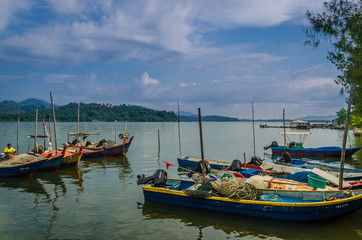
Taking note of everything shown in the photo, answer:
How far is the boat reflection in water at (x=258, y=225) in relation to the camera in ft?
32.8

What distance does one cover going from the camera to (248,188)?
11.8 m

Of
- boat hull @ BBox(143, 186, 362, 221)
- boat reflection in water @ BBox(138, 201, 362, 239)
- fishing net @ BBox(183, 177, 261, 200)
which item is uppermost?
fishing net @ BBox(183, 177, 261, 200)

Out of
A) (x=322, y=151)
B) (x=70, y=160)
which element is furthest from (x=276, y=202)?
(x=322, y=151)

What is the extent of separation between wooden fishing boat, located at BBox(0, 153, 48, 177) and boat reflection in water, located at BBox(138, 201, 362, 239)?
1128 centimetres

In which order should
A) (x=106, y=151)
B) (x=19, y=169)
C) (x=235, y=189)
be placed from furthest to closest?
(x=106, y=151) → (x=19, y=169) → (x=235, y=189)

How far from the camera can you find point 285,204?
34.7 ft

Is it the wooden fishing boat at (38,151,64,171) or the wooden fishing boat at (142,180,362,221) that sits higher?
the wooden fishing boat at (38,151,64,171)

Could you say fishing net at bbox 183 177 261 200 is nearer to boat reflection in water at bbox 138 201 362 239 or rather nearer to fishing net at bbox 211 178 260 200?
fishing net at bbox 211 178 260 200

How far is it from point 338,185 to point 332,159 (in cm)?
2087

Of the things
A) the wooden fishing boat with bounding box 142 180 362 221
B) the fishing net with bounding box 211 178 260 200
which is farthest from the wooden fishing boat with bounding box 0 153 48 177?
the fishing net with bounding box 211 178 260 200

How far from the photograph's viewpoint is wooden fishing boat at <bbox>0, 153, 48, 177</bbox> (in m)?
18.8

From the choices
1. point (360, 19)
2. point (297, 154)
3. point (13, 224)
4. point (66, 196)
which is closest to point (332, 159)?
point (297, 154)

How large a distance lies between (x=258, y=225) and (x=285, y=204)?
138 cm

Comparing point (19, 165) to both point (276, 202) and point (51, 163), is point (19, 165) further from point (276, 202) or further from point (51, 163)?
point (276, 202)
